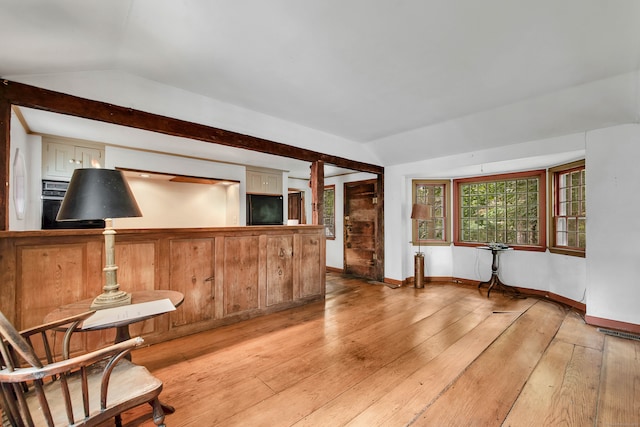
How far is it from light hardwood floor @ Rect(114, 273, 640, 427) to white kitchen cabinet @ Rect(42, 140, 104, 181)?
2873mm

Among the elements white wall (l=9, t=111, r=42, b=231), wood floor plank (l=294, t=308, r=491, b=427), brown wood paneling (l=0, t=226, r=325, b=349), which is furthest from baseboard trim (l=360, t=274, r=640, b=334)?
white wall (l=9, t=111, r=42, b=231)

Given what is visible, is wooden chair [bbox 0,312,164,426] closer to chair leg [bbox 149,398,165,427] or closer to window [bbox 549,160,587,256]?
chair leg [bbox 149,398,165,427]

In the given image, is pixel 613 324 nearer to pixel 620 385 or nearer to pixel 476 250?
pixel 620 385

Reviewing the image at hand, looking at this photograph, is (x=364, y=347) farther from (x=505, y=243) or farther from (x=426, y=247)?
(x=505, y=243)

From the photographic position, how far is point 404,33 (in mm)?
1860

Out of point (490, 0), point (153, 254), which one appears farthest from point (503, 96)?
point (153, 254)

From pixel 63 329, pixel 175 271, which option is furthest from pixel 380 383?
pixel 175 271

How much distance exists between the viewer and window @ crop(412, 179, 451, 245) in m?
5.32

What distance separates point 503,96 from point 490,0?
65.0 inches

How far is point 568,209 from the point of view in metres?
4.01

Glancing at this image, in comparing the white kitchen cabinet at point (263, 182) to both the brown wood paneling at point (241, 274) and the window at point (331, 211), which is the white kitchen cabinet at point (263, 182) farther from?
the brown wood paneling at point (241, 274)

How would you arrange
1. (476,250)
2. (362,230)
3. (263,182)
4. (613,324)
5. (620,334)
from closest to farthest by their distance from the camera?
1. (620,334)
2. (613,324)
3. (476,250)
4. (362,230)
5. (263,182)

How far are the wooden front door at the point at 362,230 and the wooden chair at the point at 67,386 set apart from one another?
174 inches

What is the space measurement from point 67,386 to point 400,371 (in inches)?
81.5
